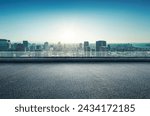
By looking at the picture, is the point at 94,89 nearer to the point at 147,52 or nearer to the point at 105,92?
the point at 105,92

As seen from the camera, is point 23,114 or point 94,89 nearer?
point 23,114

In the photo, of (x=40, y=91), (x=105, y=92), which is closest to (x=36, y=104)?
(x=40, y=91)

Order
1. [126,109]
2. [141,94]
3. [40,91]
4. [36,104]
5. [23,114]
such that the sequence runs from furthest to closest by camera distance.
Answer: [40,91]
[141,94]
[36,104]
[126,109]
[23,114]

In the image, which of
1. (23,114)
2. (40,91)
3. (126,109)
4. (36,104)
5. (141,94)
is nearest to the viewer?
(23,114)

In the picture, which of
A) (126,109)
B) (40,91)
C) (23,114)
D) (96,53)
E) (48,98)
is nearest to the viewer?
(23,114)

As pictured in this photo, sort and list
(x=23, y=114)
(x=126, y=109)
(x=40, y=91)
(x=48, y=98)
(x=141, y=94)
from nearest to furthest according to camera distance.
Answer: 1. (x=23, y=114)
2. (x=126, y=109)
3. (x=48, y=98)
4. (x=141, y=94)
5. (x=40, y=91)

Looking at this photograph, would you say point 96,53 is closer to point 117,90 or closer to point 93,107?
point 117,90

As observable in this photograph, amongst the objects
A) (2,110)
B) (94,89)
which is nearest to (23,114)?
(2,110)

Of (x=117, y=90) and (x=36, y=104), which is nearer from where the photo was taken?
(x=36, y=104)
